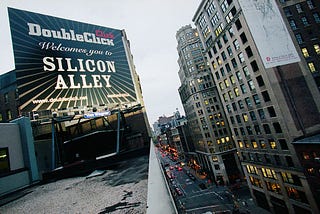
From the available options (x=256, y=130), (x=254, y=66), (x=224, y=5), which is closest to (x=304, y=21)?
(x=254, y=66)

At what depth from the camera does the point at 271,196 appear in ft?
103

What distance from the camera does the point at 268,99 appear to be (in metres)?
29.7

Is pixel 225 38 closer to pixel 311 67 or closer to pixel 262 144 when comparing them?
pixel 311 67

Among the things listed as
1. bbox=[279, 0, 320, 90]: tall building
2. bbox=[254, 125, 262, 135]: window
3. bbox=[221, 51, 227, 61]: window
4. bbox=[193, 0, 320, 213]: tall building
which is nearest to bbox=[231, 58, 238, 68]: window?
bbox=[193, 0, 320, 213]: tall building

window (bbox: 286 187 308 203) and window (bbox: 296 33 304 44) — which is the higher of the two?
window (bbox: 296 33 304 44)

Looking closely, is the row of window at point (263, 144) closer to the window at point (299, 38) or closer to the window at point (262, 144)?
the window at point (262, 144)

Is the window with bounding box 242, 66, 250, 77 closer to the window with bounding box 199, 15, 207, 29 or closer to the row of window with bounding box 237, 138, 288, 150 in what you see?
the row of window with bounding box 237, 138, 288, 150

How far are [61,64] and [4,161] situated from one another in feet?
22.2

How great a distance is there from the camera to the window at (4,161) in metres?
6.07

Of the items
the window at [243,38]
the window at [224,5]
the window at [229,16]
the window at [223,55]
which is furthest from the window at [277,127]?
the window at [224,5]

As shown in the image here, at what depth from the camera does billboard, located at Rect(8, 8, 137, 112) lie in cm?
1038

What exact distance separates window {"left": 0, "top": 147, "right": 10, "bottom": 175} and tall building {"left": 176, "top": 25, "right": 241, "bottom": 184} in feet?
172

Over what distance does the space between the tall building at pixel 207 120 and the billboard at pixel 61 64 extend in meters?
46.5

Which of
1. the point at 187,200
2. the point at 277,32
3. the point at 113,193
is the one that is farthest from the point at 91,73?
the point at 187,200
